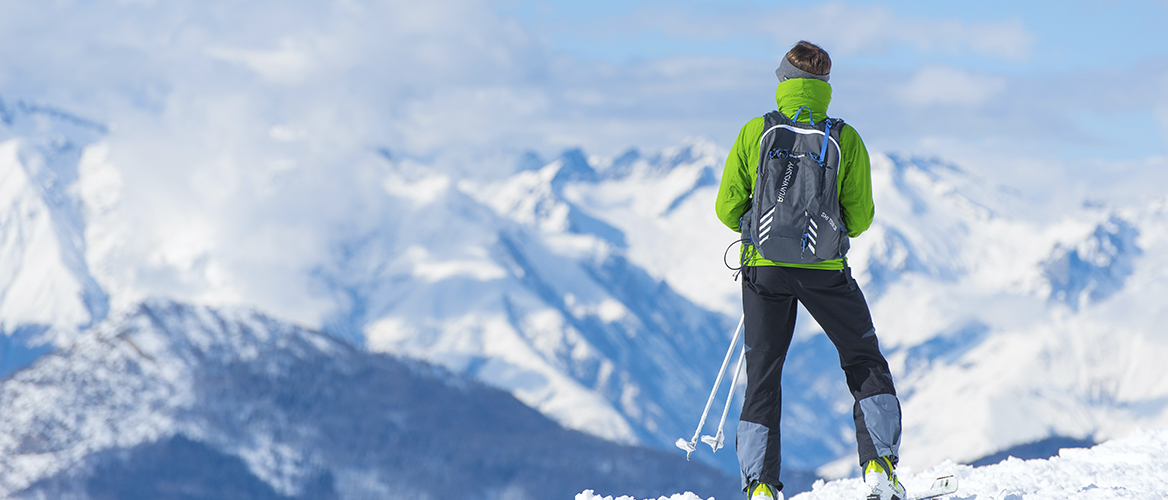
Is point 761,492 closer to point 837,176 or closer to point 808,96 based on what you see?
point 837,176

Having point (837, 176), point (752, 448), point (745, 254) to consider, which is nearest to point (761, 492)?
point (752, 448)

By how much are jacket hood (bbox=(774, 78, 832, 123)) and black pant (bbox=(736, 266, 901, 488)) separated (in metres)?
1.77

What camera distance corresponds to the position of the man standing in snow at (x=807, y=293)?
497 inches

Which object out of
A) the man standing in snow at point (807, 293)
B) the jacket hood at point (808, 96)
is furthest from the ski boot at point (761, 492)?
the jacket hood at point (808, 96)

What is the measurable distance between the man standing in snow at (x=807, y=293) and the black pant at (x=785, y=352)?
0.01m

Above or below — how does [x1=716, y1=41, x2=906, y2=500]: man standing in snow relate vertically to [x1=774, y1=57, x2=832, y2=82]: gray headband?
below

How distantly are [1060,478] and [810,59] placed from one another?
820cm

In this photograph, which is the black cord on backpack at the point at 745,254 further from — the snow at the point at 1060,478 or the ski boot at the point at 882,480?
the snow at the point at 1060,478

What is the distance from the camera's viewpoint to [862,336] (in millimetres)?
12938

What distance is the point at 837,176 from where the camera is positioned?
1244 centimetres

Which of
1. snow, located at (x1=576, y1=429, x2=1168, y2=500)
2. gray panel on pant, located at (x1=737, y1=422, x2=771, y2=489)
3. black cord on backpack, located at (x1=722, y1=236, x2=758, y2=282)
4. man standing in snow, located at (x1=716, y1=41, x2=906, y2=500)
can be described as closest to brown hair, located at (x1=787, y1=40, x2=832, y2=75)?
man standing in snow, located at (x1=716, y1=41, x2=906, y2=500)

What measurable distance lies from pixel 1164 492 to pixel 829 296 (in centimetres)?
616

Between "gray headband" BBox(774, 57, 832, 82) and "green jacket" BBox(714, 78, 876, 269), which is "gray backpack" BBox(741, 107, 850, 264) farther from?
"gray headband" BBox(774, 57, 832, 82)

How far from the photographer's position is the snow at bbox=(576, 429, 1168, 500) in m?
14.9
